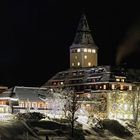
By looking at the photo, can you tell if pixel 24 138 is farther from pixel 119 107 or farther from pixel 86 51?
pixel 86 51

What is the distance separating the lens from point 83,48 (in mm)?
171500

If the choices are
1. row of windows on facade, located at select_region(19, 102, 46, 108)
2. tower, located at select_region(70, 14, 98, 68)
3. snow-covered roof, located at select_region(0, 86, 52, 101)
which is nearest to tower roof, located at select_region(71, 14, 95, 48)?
tower, located at select_region(70, 14, 98, 68)

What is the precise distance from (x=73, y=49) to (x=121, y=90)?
93.3ft

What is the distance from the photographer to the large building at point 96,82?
481 feet

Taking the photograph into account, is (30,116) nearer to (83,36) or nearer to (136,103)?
(136,103)

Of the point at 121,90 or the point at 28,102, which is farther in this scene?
the point at 121,90

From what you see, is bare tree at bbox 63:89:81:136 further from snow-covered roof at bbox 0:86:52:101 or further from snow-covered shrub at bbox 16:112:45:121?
snow-covered shrub at bbox 16:112:45:121

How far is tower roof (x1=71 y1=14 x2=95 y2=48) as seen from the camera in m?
171

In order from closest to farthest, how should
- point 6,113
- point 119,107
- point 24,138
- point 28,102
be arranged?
point 24,138, point 6,113, point 28,102, point 119,107

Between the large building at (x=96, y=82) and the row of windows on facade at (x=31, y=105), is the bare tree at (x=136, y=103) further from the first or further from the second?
the row of windows on facade at (x=31, y=105)

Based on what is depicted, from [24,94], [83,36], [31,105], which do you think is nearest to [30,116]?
[31,105]

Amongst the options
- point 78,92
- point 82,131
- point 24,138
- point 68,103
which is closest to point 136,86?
point 78,92

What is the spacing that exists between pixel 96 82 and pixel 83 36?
923 inches

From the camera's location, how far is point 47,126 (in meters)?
118
